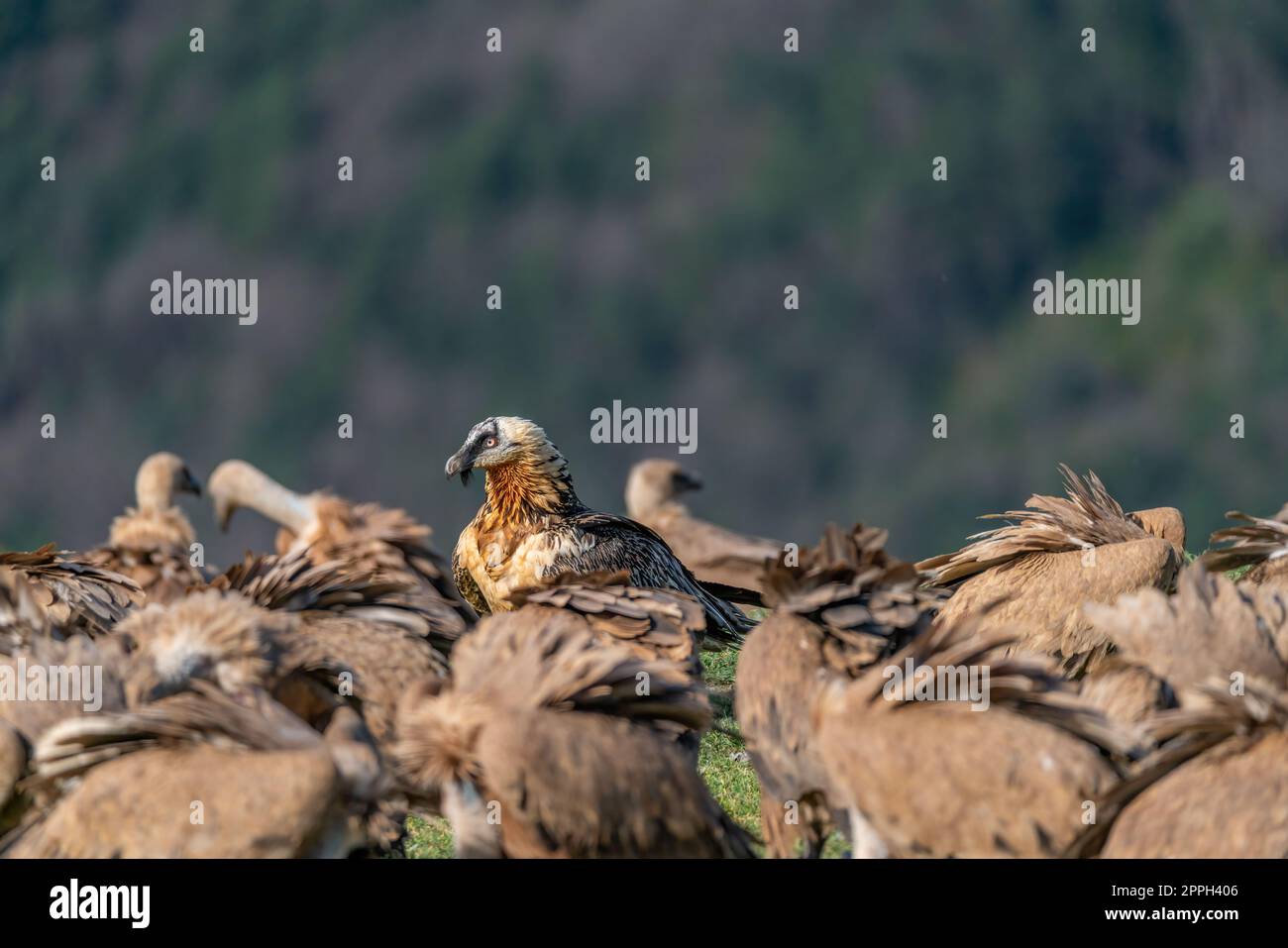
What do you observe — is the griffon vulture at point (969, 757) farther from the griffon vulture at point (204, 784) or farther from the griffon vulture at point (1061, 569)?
the griffon vulture at point (1061, 569)

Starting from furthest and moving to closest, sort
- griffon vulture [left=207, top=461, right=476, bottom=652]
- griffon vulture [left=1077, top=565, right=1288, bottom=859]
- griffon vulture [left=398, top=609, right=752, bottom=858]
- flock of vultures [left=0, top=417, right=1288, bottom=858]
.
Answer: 1. griffon vulture [left=207, top=461, right=476, bottom=652]
2. griffon vulture [left=398, top=609, right=752, bottom=858]
3. flock of vultures [left=0, top=417, right=1288, bottom=858]
4. griffon vulture [left=1077, top=565, right=1288, bottom=859]

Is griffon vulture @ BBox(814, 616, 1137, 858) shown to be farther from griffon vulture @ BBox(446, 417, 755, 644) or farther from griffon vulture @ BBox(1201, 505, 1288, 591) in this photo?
griffon vulture @ BBox(446, 417, 755, 644)

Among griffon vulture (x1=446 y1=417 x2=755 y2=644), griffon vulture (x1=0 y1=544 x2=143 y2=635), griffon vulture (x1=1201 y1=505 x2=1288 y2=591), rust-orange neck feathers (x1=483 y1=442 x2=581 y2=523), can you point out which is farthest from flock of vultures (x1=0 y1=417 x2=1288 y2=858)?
rust-orange neck feathers (x1=483 y1=442 x2=581 y2=523)

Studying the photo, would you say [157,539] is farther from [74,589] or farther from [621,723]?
[621,723]

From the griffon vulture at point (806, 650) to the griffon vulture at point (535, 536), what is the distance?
2.66 metres

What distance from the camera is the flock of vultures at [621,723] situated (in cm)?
409

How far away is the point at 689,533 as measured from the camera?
474 inches

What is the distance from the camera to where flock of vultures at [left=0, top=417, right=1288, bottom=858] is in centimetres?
409

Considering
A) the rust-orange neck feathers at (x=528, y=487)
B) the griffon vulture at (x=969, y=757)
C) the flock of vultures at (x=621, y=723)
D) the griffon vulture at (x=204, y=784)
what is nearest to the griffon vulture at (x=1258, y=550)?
the flock of vultures at (x=621, y=723)

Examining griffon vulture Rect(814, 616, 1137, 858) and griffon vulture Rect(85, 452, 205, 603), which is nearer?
griffon vulture Rect(814, 616, 1137, 858)

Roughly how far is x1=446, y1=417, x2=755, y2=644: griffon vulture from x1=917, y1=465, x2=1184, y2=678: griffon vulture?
1282 mm

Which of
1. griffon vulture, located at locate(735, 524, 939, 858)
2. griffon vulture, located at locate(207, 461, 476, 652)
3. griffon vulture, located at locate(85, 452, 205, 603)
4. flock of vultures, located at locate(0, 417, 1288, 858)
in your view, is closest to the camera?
flock of vultures, located at locate(0, 417, 1288, 858)

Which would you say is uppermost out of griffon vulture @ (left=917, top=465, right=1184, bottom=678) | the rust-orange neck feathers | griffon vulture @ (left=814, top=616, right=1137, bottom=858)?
the rust-orange neck feathers
